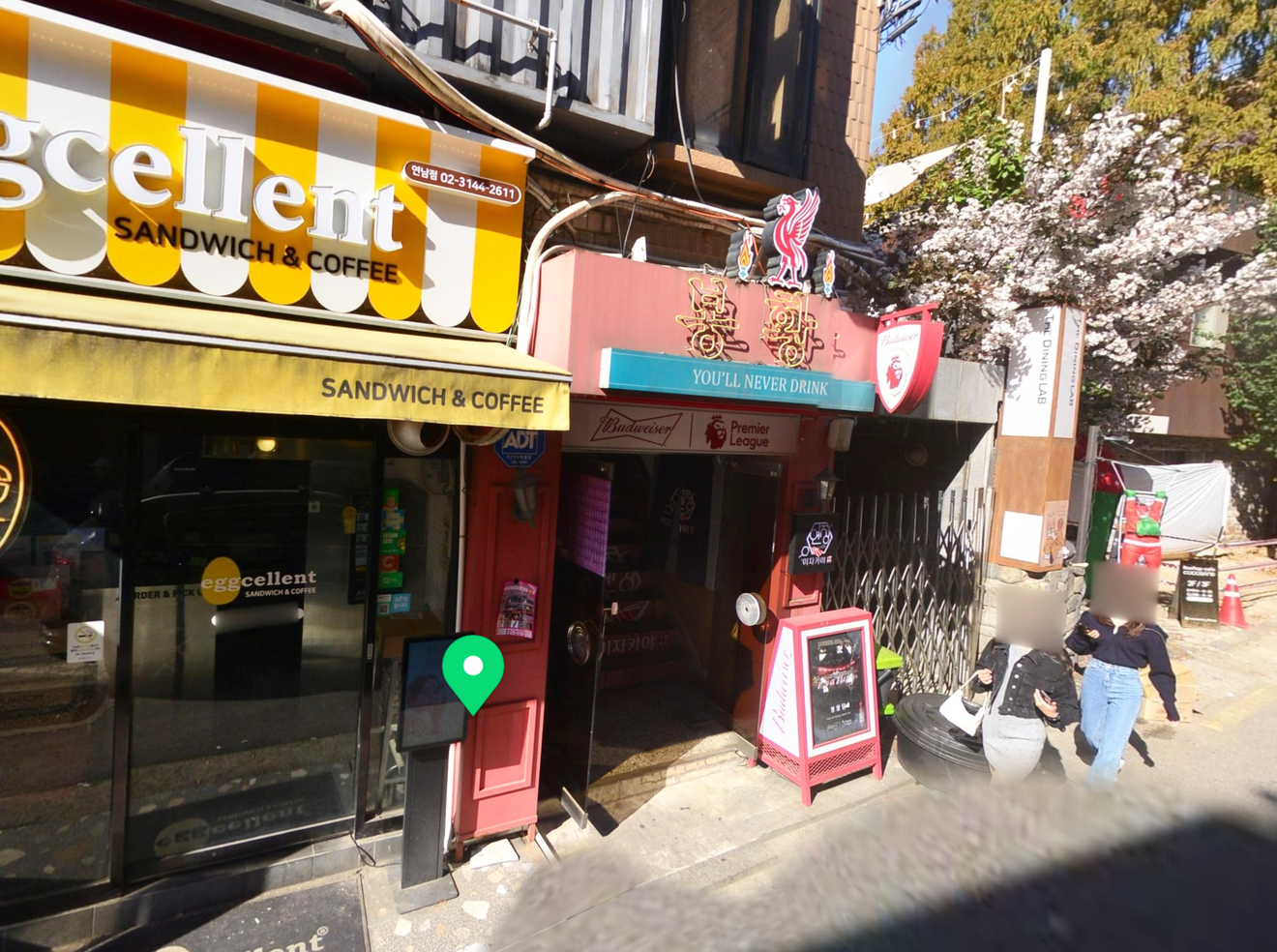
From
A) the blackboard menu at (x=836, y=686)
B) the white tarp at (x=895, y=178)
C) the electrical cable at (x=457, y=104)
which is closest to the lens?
the electrical cable at (x=457, y=104)

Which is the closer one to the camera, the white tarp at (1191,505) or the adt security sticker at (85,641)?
the adt security sticker at (85,641)

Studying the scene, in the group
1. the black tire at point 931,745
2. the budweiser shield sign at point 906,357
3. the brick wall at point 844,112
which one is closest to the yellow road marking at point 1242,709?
the black tire at point 931,745

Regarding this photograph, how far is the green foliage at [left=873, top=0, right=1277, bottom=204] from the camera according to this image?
1090 centimetres

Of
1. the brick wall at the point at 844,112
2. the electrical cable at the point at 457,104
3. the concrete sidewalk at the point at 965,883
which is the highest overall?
the brick wall at the point at 844,112

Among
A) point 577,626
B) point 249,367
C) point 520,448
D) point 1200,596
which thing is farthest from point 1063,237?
point 249,367

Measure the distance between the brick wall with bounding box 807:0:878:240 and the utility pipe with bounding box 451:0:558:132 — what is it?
353 cm

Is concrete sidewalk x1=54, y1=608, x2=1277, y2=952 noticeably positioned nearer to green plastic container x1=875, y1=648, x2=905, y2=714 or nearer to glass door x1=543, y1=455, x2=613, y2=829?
glass door x1=543, y1=455, x2=613, y2=829

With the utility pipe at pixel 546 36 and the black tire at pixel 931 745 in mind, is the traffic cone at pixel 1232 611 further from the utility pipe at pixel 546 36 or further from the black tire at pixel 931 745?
the utility pipe at pixel 546 36

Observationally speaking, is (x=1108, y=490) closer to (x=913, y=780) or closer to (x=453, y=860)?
(x=913, y=780)

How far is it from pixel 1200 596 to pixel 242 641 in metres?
14.0

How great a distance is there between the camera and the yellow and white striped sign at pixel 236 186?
358 cm

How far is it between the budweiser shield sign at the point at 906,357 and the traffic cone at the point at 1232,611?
1002cm

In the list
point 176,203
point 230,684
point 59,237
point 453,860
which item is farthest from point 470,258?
point 453,860

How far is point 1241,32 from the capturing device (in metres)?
11.1
